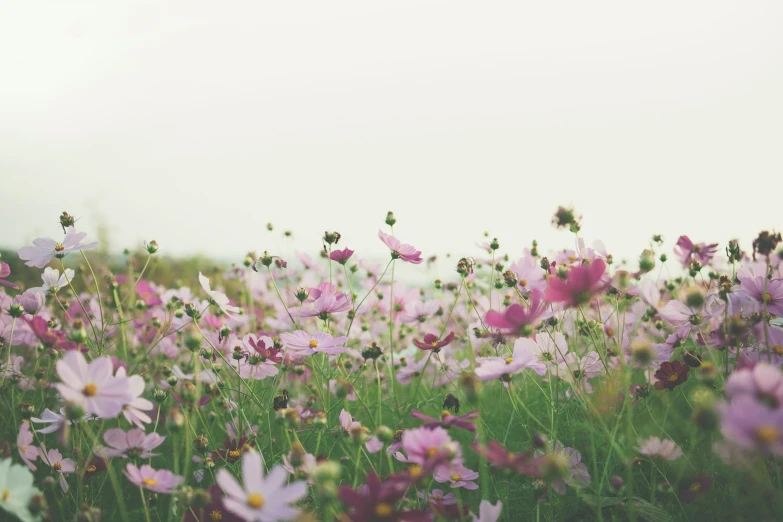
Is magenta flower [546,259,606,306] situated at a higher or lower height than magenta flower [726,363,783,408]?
higher

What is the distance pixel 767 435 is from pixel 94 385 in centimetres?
80

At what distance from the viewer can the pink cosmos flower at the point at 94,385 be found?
25.3 inches

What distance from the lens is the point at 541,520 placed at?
0.92 meters

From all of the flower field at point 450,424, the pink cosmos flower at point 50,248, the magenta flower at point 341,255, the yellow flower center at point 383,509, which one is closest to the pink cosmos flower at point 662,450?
the flower field at point 450,424

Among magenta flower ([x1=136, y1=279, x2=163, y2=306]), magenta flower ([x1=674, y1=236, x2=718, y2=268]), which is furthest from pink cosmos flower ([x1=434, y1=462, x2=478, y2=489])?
magenta flower ([x1=136, y1=279, x2=163, y2=306])

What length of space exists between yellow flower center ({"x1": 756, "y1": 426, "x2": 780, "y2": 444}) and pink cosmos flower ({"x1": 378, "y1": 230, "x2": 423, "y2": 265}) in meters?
0.77

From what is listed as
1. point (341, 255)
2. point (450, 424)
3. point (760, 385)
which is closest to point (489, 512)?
point (450, 424)

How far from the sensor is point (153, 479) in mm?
751

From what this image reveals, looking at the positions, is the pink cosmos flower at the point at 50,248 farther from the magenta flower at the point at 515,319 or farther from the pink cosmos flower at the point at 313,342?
the magenta flower at the point at 515,319

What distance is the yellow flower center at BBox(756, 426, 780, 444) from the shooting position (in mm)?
440

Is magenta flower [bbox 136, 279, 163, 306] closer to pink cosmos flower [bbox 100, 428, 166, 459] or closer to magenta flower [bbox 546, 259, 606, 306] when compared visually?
pink cosmos flower [bbox 100, 428, 166, 459]

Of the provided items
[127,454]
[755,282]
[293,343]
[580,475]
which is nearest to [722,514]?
[580,475]

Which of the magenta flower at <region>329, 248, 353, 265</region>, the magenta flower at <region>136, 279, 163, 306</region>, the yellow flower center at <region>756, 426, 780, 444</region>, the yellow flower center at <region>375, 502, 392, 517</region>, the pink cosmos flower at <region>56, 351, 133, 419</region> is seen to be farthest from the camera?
the magenta flower at <region>136, 279, 163, 306</region>

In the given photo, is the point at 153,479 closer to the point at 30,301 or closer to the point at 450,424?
the point at 450,424
